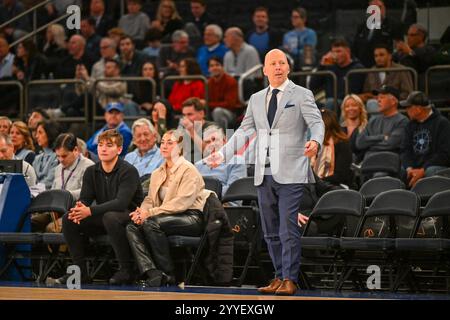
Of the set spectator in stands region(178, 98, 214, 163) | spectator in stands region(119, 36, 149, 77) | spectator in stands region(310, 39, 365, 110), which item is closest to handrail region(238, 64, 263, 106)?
spectator in stands region(310, 39, 365, 110)

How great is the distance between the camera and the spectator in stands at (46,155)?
11.5m

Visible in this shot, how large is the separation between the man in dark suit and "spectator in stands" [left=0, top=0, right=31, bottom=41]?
356 inches

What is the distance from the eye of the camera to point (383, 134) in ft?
37.3

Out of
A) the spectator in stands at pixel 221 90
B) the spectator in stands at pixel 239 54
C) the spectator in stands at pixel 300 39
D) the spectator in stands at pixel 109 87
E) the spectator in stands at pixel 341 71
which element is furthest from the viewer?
the spectator in stands at pixel 300 39

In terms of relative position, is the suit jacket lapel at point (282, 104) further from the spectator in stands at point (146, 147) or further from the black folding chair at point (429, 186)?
the spectator in stands at point (146, 147)

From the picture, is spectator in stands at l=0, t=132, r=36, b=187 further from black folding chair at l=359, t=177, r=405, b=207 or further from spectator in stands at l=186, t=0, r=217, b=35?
spectator in stands at l=186, t=0, r=217, b=35

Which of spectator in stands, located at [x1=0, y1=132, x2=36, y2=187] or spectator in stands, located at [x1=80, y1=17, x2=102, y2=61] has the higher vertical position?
spectator in stands, located at [x1=80, y1=17, x2=102, y2=61]

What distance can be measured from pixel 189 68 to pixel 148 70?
70 centimetres

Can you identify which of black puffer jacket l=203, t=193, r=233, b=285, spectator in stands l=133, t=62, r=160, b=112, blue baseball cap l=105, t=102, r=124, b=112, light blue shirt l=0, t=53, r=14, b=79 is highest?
light blue shirt l=0, t=53, r=14, b=79

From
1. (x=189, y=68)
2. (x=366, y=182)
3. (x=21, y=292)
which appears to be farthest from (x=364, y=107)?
(x=21, y=292)

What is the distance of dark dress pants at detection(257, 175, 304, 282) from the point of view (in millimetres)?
8055

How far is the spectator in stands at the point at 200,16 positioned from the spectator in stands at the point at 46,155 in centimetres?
444

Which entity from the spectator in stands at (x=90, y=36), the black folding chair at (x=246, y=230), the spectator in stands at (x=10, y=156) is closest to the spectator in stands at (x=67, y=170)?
the spectator in stands at (x=10, y=156)
